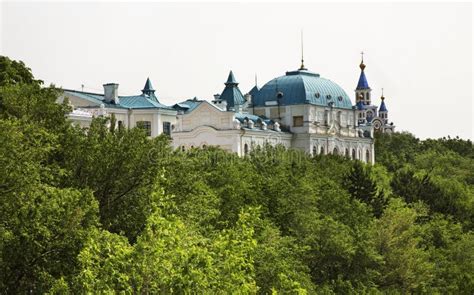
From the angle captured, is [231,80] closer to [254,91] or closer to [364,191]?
[254,91]

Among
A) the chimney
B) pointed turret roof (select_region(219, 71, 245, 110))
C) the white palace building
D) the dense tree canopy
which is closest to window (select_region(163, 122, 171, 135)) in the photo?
the white palace building

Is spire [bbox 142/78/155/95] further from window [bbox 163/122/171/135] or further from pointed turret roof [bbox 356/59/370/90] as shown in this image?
pointed turret roof [bbox 356/59/370/90]

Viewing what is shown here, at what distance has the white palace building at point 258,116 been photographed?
276 feet

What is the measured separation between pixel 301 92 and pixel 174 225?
79.5 meters

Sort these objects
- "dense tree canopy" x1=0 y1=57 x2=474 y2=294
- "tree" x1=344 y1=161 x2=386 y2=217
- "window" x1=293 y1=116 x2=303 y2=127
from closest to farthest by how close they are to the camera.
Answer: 1. "dense tree canopy" x1=0 y1=57 x2=474 y2=294
2. "tree" x1=344 y1=161 x2=386 y2=217
3. "window" x1=293 y1=116 x2=303 y2=127

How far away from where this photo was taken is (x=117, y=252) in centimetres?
2209

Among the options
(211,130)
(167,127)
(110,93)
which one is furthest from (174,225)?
(211,130)

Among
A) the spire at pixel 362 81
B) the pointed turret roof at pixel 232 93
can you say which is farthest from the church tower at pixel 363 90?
the pointed turret roof at pixel 232 93

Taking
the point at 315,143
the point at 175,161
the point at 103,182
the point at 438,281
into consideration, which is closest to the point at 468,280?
the point at 438,281

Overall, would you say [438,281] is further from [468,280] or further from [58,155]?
[58,155]

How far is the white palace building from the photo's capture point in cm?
8406

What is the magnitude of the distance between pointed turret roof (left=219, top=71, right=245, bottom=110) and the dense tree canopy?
38955 mm

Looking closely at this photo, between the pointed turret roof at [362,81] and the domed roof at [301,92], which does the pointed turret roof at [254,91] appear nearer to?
the domed roof at [301,92]

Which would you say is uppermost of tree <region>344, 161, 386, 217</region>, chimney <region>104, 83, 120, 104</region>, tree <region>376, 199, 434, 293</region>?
chimney <region>104, 83, 120, 104</region>
